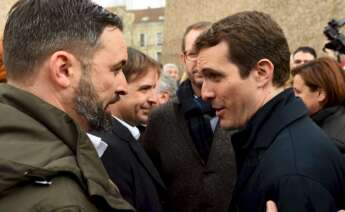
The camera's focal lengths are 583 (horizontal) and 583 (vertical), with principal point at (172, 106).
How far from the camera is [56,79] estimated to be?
5.15ft

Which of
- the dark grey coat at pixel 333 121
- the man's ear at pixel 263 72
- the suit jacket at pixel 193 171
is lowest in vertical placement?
the suit jacket at pixel 193 171

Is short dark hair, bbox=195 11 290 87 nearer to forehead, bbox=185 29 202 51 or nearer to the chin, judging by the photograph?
the chin

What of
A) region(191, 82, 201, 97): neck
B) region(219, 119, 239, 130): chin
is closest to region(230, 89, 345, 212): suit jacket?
region(219, 119, 239, 130): chin

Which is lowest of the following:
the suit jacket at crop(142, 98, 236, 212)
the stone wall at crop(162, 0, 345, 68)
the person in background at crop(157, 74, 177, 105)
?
the suit jacket at crop(142, 98, 236, 212)

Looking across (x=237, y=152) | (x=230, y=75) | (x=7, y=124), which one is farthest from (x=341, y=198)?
(x=7, y=124)

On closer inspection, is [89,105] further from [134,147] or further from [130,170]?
[134,147]

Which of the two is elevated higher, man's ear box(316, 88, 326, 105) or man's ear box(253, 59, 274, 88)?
man's ear box(253, 59, 274, 88)

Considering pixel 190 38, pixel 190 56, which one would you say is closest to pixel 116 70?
pixel 190 56

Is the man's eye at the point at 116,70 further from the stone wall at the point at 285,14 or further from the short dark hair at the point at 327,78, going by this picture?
the stone wall at the point at 285,14

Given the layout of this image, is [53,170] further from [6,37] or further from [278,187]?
[278,187]

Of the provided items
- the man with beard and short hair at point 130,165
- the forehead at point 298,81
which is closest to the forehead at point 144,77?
the man with beard and short hair at point 130,165

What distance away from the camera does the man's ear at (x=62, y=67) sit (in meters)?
1.57

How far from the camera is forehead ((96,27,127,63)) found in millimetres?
1724

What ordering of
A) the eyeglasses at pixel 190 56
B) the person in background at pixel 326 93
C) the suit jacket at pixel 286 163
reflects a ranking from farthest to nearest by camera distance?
1. the person in background at pixel 326 93
2. the eyeglasses at pixel 190 56
3. the suit jacket at pixel 286 163
